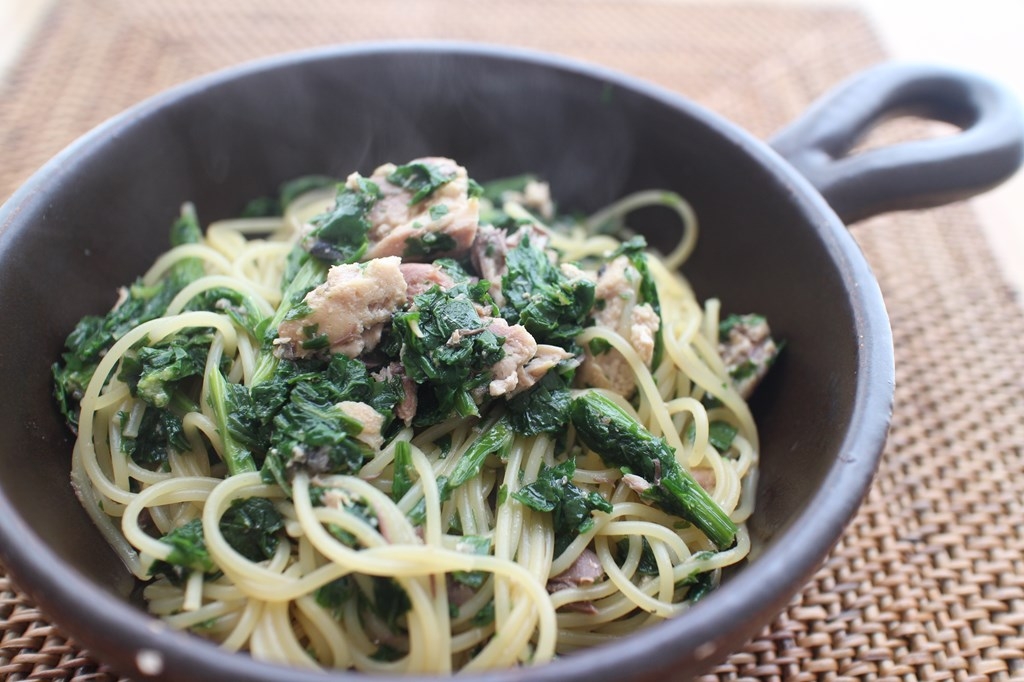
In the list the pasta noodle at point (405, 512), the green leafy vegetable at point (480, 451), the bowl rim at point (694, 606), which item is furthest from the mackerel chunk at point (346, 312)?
the bowl rim at point (694, 606)

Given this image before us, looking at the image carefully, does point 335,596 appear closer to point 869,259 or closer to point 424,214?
point 424,214

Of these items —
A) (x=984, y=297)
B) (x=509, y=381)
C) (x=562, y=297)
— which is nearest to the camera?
(x=509, y=381)

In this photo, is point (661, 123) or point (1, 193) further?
point (1, 193)

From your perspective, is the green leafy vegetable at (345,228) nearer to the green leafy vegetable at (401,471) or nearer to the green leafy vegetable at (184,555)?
the green leafy vegetable at (401,471)

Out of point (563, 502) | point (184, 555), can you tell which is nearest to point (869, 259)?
point (563, 502)

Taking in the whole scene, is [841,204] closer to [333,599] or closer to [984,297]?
[984,297]

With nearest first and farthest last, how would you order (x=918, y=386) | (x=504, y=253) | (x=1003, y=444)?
(x=504, y=253) → (x=1003, y=444) → (x=918, y=386)

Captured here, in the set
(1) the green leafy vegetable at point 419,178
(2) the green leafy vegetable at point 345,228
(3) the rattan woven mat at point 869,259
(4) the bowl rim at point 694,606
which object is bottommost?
(3) the rattan woven mat at point 869,259

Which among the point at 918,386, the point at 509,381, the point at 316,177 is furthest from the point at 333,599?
the point at 918,386
